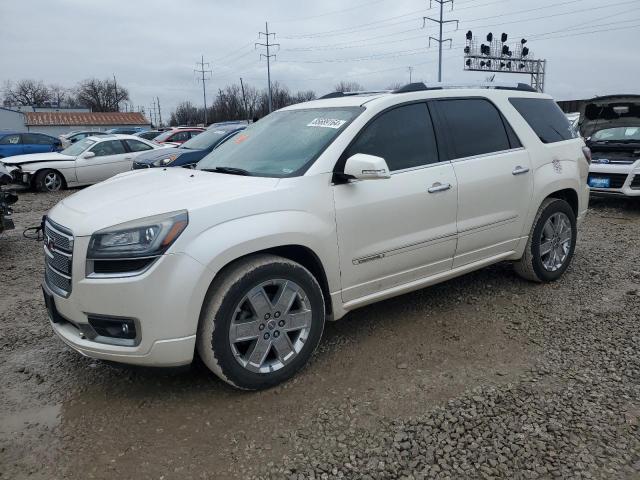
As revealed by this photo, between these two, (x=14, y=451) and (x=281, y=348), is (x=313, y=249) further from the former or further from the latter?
(x=14, y=451)

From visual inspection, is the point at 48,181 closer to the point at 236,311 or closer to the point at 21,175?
the point at 21,175

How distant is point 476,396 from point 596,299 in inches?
85.8

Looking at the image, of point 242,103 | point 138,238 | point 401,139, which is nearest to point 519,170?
point 401,139

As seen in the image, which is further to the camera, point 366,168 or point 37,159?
point 37,159

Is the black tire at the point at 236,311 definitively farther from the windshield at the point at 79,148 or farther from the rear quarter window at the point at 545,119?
the windshield at the point at 79,148

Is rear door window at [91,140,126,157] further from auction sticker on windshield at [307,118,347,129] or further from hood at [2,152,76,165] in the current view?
auction sticker on windshield at [307,118,347,129]

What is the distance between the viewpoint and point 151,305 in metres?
2.74

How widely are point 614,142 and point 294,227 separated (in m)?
8.15

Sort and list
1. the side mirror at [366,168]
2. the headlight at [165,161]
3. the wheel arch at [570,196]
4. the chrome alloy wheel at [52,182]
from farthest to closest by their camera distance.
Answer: the chrome alloy wheel at [52,182] → the headlight at [165,161] → the wheel arch at [570,196] → the side mirror at [366,168]

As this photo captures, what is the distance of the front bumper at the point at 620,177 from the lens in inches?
337

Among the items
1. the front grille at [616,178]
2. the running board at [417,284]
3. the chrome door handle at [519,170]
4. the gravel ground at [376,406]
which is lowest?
the gravel ground at [376,406]

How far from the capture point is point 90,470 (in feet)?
8.30

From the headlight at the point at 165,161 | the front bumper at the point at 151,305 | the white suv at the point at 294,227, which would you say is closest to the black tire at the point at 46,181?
the headlight at the point at 165,161

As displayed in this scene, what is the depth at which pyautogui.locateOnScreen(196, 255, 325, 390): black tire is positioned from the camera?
114 inches
